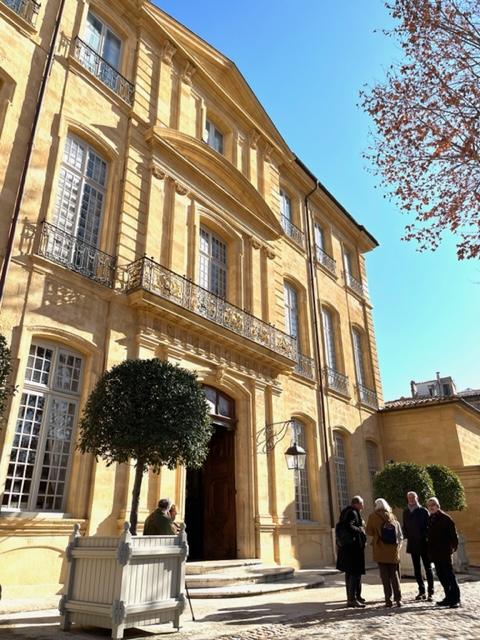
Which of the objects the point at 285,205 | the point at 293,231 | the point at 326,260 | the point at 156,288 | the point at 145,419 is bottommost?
the point at 145,419

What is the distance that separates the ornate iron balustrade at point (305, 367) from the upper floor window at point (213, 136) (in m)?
6.97

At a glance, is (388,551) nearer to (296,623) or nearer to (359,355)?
(296,623)

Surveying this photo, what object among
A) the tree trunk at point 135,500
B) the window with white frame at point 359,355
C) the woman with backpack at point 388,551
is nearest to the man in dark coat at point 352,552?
the woman with backpack at point 388,551

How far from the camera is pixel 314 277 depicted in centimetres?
1803

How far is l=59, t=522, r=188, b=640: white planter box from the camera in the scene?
4.75m

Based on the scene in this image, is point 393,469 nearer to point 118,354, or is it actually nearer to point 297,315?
Result: point 297,315

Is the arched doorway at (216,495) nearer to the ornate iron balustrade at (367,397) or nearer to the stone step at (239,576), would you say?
the stone step at (239,576)

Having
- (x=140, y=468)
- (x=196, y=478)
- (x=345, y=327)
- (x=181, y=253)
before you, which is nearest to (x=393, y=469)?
A: (x=196, y=478)

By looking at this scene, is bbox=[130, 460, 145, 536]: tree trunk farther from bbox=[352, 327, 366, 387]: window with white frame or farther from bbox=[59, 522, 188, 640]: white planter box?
bbox=[352, 327, 366, 387]: window with white frame

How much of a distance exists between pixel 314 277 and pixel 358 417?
525cm

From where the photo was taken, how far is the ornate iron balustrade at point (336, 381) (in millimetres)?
16641

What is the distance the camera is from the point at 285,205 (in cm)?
1836

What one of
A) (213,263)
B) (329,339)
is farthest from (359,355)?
(213,263)

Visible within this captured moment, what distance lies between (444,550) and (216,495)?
243 inches
